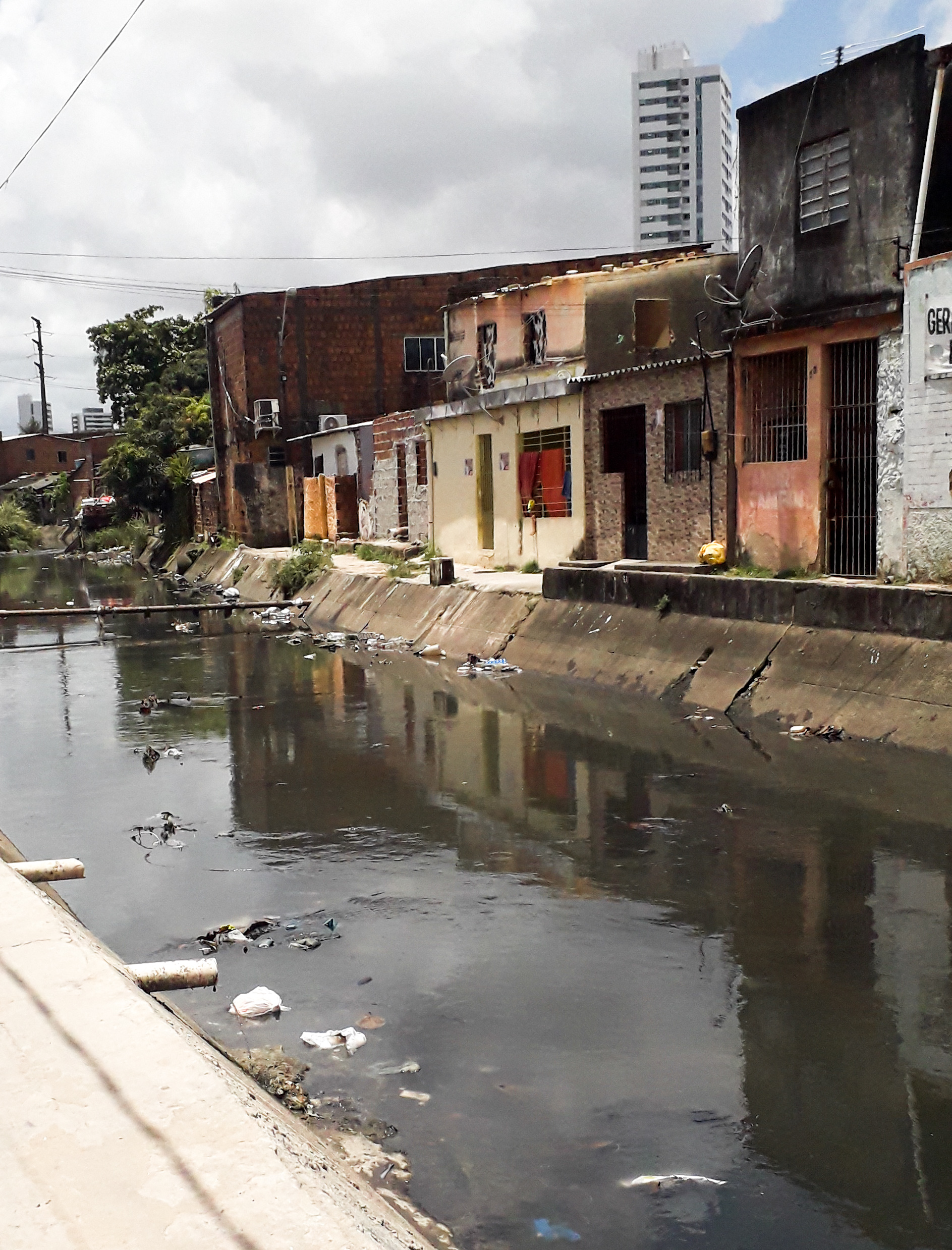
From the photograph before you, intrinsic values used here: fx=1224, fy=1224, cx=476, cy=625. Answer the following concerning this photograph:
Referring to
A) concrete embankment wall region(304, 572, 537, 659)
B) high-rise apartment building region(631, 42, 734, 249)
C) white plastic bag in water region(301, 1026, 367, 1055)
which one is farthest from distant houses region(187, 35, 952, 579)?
high-rise apartment building region(631, 42, 734, 249)

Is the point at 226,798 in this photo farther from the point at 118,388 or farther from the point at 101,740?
the point at 118,388

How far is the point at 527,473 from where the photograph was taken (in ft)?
66.8

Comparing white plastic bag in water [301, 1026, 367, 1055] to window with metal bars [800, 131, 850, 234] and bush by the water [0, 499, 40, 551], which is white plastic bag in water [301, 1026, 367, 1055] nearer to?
window with metal bars [800, 131, 850, 234]

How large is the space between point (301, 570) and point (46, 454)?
158 ft

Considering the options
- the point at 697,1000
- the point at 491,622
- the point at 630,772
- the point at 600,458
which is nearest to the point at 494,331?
the point at 600,458

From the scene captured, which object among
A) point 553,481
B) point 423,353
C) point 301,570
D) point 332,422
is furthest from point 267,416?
point 553,481

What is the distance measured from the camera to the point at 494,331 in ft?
74.9

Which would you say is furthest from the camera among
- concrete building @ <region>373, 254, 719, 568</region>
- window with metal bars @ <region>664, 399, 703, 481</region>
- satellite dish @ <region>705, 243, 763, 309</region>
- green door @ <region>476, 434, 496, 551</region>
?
green door @ <region>476, 434, 496, 551</region>

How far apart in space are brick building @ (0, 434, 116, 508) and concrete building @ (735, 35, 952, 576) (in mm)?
58306

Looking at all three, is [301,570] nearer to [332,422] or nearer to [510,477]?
[510,477]

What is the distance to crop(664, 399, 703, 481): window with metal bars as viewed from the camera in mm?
15867

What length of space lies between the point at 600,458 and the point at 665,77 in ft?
415

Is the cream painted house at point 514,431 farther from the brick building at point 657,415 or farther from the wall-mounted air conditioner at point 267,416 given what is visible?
the wall-mounted air conditioner at point 267,416

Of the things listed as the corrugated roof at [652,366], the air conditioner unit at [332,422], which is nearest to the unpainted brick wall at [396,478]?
the air conditioner unit at [332,422]
